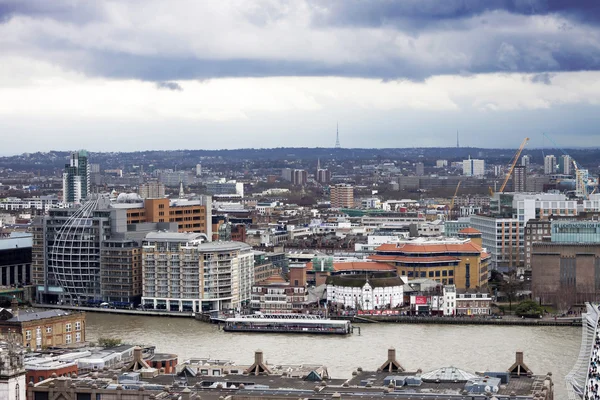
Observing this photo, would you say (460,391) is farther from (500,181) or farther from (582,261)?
(500,181)

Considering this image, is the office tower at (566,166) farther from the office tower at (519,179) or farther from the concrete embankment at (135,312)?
the concrete embankment at (135,312)

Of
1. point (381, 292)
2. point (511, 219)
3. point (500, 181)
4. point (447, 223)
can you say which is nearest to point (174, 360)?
point (381, 292)

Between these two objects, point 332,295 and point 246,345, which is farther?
point 332,295

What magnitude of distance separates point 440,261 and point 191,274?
26.7 feet

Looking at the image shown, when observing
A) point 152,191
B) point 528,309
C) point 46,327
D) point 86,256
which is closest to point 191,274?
point 86,256

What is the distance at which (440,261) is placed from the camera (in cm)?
4684

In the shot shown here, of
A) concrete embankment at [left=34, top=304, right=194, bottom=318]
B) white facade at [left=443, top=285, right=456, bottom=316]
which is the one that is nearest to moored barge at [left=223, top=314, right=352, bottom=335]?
concrete embankment at [left=34, top=304, right=194, bottom=318]

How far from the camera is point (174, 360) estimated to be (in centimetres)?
2855

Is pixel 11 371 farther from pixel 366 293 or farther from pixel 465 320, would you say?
pixel 366 293

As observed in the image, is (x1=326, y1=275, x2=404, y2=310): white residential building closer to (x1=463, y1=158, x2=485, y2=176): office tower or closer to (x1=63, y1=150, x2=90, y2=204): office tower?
(x1=63, y1=150, x2=90, y2=204): office tower

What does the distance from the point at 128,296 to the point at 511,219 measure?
17208 millimetres

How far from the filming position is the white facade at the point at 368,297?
141 ft

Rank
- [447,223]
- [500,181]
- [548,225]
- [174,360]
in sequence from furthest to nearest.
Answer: [500,181] < [447,223] < [548,225] < [174,360]

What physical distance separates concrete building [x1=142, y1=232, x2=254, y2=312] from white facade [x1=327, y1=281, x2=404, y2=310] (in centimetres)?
314
